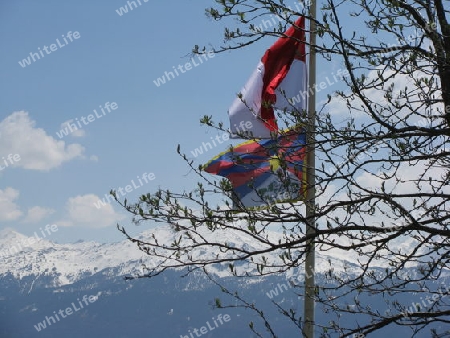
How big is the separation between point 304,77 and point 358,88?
5.63 meters

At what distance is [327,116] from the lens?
665 centimetres

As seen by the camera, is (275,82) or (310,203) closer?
(310,203)

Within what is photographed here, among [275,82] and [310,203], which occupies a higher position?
[275,82]

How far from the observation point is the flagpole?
650cm

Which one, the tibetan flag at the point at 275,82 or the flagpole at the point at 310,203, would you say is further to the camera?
the tibetan flag at the point at 275,82

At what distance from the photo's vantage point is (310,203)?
22.2ft

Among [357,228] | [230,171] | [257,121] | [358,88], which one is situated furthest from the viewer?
[230,171]

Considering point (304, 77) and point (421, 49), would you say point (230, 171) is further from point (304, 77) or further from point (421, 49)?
point (421, 49)

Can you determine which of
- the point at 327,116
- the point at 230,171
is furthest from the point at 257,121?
the point at 327,116

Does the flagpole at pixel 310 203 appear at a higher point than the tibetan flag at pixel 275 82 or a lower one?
lower

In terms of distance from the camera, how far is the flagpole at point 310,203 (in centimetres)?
650

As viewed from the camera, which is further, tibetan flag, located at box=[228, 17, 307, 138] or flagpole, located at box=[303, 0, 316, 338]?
tibetan flag, located at box=[228, 17, 307, 138]

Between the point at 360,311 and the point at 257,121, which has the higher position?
the point at 257,121

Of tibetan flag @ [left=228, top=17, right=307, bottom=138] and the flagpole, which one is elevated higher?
tibetan flag @ [left=228, top=17, right=307, bottom=138]
